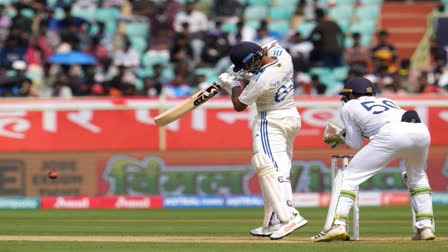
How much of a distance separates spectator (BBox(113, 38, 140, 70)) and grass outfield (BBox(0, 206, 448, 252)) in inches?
218

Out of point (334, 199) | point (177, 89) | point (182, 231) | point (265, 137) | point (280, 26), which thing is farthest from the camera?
point (280, 26)

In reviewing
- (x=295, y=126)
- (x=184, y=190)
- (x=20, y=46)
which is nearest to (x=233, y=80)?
(x=295, y=126)

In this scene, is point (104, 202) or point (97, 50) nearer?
point (104, 202)

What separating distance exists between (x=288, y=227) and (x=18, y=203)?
26.7ft

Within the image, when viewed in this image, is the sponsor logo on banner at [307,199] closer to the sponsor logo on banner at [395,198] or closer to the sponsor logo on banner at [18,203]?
the sponsor logo on banner at [395,198]

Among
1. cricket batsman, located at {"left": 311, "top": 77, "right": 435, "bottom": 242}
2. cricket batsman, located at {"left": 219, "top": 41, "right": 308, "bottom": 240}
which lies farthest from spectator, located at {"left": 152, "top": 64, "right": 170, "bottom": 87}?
cricket batsman, located at {"left": 311, "top": 77, "right": 435, "bottom": 242}

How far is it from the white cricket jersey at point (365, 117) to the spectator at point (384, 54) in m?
11.0

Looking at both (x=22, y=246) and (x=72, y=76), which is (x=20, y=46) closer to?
(x=72, y=76)

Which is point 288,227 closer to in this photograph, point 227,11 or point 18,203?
point 18,203

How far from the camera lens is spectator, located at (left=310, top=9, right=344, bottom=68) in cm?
1947

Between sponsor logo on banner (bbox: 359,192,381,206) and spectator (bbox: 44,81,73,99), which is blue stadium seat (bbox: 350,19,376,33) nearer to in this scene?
sponsor logo on banner (bbox: 359,192,381,206)

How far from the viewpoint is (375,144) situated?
870 centimetres

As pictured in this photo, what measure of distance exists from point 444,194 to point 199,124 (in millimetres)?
4461

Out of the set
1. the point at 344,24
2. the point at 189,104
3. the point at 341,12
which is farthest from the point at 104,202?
the point at 341,12
